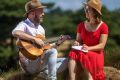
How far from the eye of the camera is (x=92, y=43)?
25.8ft

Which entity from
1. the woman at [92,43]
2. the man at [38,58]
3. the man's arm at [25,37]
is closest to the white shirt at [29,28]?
the man at [38,58]

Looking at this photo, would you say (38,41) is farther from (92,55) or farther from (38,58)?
(92,55)

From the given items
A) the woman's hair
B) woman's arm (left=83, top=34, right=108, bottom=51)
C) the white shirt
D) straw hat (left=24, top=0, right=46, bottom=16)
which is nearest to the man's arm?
the white shirt

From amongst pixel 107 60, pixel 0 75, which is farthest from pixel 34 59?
pixel 107 60

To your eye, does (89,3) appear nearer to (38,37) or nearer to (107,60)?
Result: (38,37)

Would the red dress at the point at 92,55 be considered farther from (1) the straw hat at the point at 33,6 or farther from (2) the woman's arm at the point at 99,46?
(1) the straw hat at the point at 33,6

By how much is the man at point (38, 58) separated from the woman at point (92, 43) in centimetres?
26

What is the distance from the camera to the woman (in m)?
7.63

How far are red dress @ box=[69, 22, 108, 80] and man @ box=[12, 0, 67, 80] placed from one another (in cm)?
30

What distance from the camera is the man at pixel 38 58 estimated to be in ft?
25.2

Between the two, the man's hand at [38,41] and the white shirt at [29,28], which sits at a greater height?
the white shirt at [29,28]

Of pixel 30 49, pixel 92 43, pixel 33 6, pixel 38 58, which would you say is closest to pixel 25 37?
pixel 30 49

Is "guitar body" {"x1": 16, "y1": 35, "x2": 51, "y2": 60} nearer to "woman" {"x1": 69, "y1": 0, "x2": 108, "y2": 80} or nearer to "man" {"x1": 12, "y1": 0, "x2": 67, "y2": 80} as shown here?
"man" {"x1": 12, "y1": 0, "x2": 67, "y2": 80}

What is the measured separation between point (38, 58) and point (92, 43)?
0.79m
